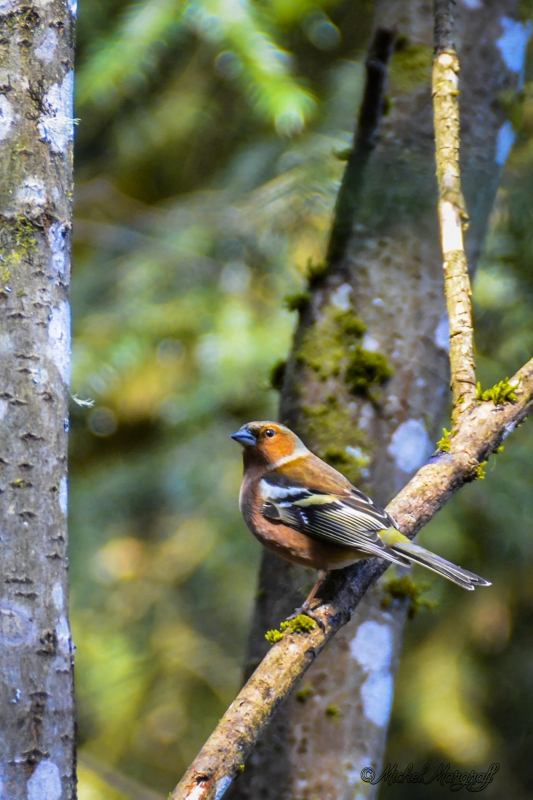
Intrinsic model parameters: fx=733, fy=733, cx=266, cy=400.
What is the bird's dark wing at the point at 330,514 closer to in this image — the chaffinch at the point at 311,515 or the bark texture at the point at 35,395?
the chaffinch at the point at 311,515

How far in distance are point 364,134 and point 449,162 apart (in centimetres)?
80

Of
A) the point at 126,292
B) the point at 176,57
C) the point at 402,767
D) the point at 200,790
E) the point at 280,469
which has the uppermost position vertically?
the point at 176,57

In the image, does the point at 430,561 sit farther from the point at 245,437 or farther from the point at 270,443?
the point at 245,437

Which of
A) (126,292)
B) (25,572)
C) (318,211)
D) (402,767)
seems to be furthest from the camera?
(126,292)

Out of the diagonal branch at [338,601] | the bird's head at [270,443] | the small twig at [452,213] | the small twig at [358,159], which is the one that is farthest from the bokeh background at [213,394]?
the diagonal branch at [338,601]

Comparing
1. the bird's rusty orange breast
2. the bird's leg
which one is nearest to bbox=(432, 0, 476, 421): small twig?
the bird's rusty orange breast

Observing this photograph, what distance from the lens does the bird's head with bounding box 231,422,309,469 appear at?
295 centimetres

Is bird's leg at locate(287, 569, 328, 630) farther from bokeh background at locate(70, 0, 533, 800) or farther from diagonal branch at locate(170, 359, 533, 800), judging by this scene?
bokeh background at locate(70, 0, 533, 800)

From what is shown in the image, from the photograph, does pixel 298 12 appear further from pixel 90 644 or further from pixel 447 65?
pixel 90 644

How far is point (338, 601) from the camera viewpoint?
7.54 feet

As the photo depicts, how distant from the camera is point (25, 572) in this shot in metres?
1.49

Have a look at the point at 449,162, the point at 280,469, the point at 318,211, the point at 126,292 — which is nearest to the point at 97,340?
the point at 126,292

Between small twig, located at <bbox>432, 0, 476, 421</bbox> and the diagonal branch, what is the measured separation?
4.6 inches

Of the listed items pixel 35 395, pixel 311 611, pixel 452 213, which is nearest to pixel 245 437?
pixel 311 611
